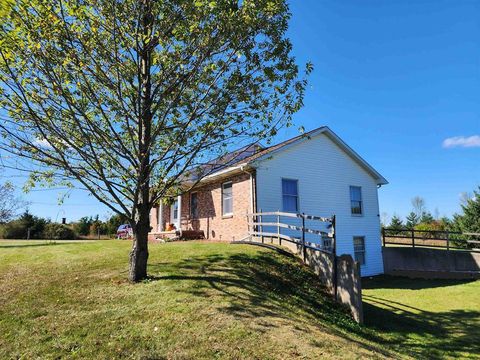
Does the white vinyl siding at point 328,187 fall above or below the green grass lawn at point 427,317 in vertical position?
above

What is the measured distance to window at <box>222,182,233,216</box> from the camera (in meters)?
18.8

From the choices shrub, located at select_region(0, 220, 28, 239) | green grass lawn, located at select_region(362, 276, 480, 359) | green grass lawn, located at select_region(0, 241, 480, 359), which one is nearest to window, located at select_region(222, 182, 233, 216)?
green grass lawn, located at select_region(0, 241, 480, 359)

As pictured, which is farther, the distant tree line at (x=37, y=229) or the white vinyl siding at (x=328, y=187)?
the distant tree line at (x=37, y=229)

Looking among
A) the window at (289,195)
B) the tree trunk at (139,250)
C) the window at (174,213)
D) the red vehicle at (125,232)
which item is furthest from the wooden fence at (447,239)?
the red vehicle at (125,232)

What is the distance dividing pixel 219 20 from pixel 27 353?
277 inches

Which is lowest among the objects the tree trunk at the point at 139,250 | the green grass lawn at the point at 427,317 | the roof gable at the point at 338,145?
the green grass lawn at the point at 427,317

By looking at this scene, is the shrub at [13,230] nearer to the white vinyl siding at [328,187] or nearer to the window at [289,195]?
the white vinyl siding at [328,187]

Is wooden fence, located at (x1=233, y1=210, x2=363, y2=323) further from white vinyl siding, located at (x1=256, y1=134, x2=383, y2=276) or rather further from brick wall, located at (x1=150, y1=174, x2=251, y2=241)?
white vinyl siding, located at (x1=256, y1=134, x2=383, y2=276)

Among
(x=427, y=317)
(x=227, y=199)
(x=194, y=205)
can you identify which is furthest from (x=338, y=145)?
(x=427, y=317)

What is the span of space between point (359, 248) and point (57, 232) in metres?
27.1

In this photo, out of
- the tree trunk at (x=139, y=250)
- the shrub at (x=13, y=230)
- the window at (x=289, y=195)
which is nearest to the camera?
the tree trunk at (x=139, y=250)

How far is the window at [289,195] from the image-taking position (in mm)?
17875

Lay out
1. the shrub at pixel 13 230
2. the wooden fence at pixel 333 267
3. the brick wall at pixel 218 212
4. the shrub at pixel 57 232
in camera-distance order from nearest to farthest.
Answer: the wooden fence at pixel 333 267
the brick wall at pixel 218 212
the shrub at pixel 13 230
the shrub at pixel 57 232

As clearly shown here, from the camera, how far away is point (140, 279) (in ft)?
28.1
